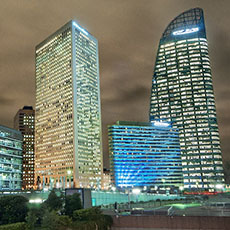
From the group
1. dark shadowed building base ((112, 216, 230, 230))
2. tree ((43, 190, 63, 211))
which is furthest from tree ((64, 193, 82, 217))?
dark shadowed building base ((112, 216, 230, 230))

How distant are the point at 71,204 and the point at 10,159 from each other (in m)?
107

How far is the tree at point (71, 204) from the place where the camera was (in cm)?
4691

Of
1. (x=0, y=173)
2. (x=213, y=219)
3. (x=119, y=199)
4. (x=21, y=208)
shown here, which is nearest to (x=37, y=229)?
(x=21, y=208)

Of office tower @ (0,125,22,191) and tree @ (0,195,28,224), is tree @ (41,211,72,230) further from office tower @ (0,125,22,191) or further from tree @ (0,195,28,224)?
office tower @ (0,125,22,191)

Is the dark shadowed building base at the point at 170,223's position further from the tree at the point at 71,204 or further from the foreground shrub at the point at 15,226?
the foreground shrub at the point at 15,226

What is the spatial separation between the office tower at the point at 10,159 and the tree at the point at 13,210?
95.4 metres

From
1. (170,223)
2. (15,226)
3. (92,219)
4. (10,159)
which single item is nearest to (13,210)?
(15,226)

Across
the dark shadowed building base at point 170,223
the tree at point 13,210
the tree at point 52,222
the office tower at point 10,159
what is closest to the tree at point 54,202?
the tree at point 13,210

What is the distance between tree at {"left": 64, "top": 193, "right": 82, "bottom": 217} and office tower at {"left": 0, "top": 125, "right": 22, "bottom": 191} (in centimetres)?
9598

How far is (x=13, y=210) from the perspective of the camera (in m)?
43.8

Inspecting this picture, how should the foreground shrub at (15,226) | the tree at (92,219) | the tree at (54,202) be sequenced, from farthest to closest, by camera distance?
1. the tree at (54,202)
2. the tree at (92,219)
3. the foreground shrub at (15,226)

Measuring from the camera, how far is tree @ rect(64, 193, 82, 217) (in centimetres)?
4691

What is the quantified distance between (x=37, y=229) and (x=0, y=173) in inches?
4153

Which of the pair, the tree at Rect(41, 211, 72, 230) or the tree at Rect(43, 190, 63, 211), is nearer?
the tree at Rect(41, 211, 72, 230)
